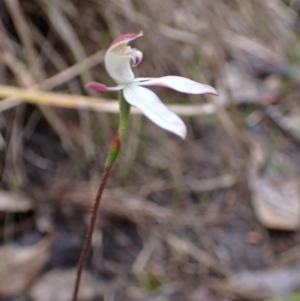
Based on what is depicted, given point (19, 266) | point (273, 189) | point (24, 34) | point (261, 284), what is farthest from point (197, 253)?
point (24, 34)

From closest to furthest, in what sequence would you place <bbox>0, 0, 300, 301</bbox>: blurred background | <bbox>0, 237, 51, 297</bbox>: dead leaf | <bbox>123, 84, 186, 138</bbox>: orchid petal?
<bbox>123, 84, 186, 138</bbox>: orchid petal → <bbox>0, 237, 51, 297</bbox>: dead leaf → <bbox>0, 0, 300, 301</bbox>: blurred background

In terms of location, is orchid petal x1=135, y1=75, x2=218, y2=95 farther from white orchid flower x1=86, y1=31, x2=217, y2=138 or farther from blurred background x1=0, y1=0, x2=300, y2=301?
blurred background x1=0, y1=0, x2=300, y2=301

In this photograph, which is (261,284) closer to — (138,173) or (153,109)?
(138,173)

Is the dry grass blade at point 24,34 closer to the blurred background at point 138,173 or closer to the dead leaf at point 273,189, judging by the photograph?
the blurred background at point 138,173

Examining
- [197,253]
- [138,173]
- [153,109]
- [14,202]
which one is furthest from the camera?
[138,173]

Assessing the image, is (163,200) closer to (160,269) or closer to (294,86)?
(160,269)

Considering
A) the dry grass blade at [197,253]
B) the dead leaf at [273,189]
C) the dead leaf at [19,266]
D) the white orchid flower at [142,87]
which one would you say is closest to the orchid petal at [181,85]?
the white orchid flower at [142,87]

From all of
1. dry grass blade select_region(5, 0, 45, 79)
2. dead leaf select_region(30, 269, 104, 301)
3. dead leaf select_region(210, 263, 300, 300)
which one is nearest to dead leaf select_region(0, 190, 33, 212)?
dead leaf select_region(30, 269, 104, 301)

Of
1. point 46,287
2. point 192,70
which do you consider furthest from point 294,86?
point 46,287
